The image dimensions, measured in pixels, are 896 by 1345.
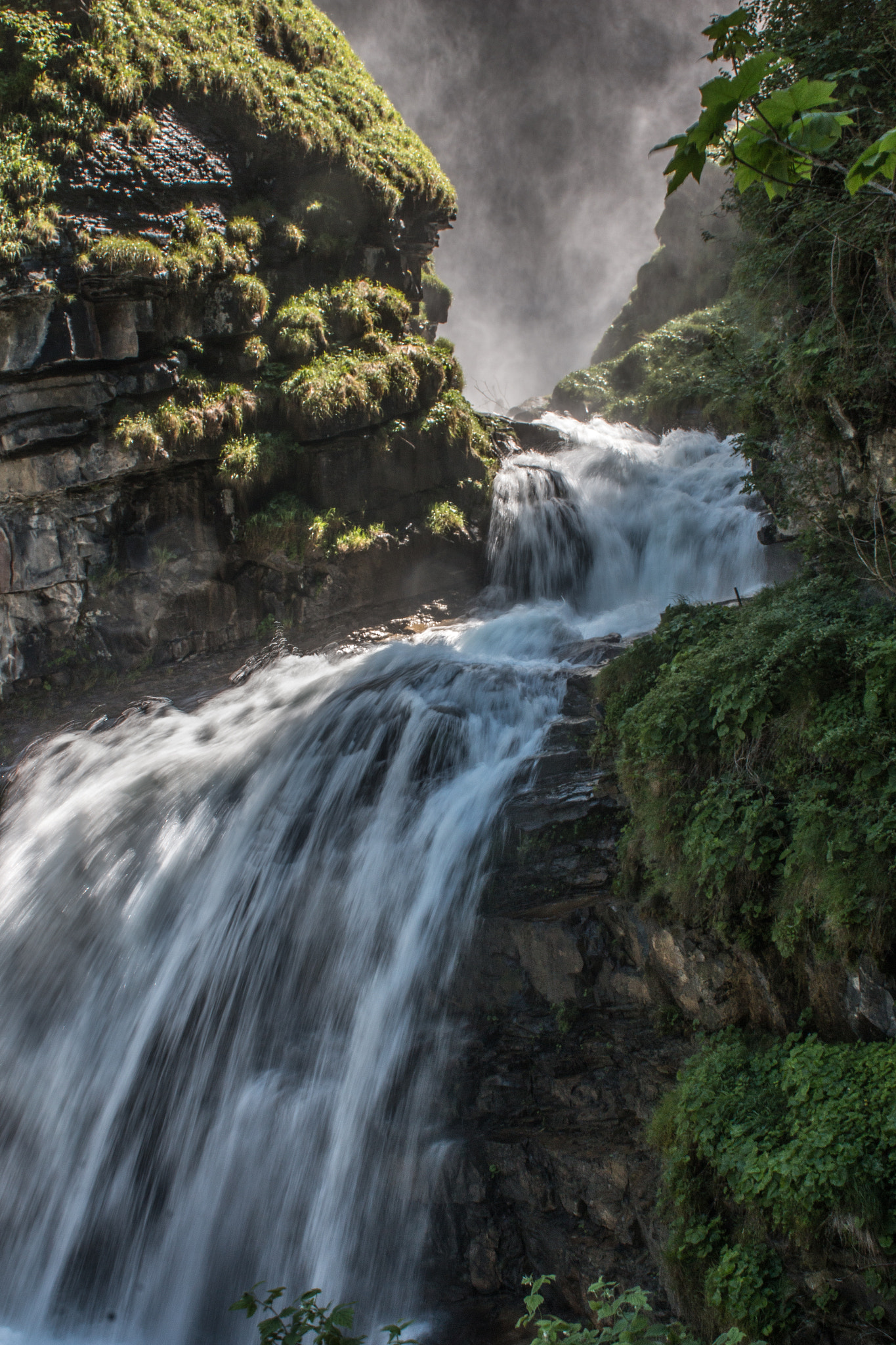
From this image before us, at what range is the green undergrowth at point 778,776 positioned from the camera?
4.02 meters

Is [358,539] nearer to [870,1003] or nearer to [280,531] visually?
[280,531]

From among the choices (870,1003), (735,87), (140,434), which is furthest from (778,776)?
(140,434)

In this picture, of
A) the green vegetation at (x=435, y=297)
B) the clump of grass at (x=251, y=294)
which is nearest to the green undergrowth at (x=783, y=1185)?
the clump of grass at (x=251, y=294)

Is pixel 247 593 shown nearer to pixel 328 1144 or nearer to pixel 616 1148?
pixel 328 1144

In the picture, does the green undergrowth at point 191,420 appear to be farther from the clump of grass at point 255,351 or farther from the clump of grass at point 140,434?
the clump of grass at point 255,351

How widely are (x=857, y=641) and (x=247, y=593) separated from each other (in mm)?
11549

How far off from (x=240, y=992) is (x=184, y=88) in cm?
1683

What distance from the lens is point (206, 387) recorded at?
44.1 feet

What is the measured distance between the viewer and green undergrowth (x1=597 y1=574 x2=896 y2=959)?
4.02 metres

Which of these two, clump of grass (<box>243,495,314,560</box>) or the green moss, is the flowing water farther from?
the green moss

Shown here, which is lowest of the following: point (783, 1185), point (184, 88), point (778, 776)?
point (783, 1185)

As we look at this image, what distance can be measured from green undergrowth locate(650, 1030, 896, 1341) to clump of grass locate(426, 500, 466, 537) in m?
11.7

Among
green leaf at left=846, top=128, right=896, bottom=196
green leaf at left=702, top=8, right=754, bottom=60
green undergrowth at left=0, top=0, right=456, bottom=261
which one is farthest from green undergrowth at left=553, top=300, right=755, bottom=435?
green leaf at left=846, top=128, right=896, bottom=196

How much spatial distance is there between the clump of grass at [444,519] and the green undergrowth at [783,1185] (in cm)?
1165
